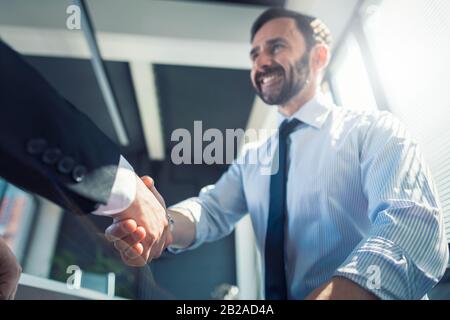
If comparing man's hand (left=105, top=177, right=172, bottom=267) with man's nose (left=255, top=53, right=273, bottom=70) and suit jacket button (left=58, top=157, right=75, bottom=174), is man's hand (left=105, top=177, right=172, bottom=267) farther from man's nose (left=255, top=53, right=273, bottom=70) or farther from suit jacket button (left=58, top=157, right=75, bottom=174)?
man's nose (left=255, top=53, right=273, bottom=70)

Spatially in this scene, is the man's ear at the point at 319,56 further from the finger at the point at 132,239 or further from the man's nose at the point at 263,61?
the finger at the point at 132,239

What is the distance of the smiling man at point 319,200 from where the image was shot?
1.38 ft

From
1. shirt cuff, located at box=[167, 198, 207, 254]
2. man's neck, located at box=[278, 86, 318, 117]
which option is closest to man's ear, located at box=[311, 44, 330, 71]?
man's neck, located at box=[278, 86, 318, 117]

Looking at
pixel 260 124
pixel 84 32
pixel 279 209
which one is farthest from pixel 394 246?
pixel 260 124

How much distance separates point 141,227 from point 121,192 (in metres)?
0.08

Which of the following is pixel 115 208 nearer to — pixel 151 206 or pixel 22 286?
pixel 151 206

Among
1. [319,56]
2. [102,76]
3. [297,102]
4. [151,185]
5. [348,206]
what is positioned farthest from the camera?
[102,76]

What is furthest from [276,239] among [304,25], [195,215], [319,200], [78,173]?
[304,25]

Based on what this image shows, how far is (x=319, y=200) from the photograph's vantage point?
682 millimetres

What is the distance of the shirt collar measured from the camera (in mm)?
820

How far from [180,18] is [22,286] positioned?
1204mm

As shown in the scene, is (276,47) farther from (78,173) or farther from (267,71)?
(78,173)

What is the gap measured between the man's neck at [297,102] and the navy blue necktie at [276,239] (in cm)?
21

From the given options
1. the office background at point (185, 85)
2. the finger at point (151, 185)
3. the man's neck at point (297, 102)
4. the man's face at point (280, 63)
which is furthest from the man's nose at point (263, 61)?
the finger at point (151, 185)
